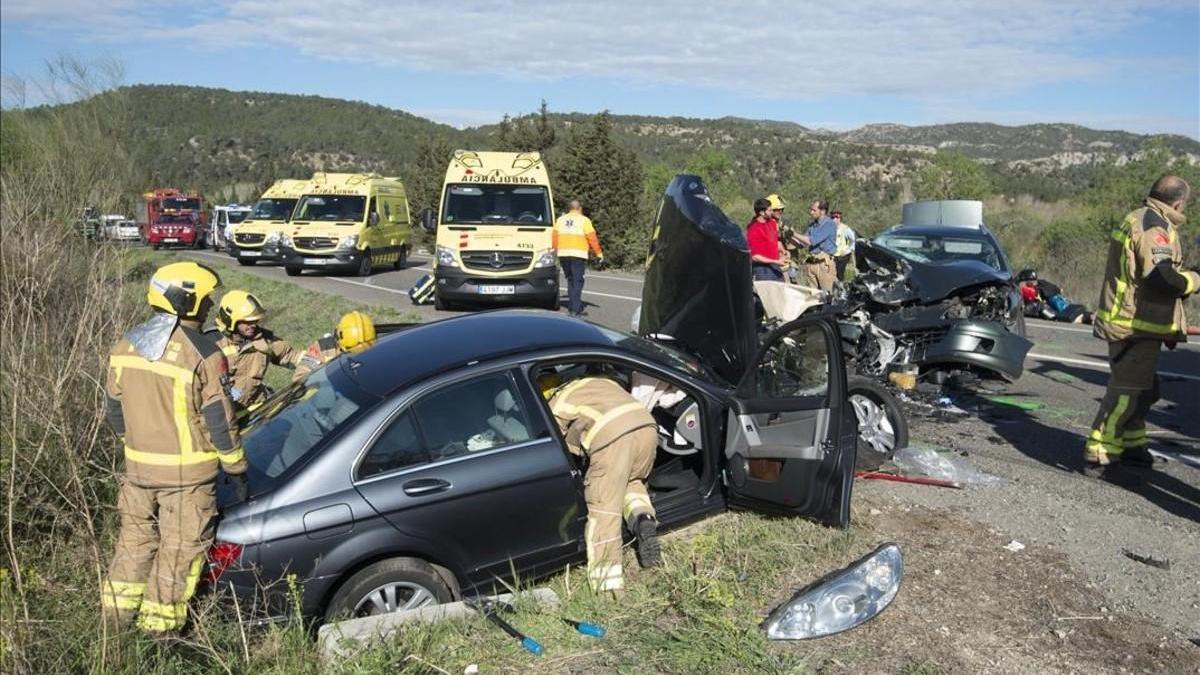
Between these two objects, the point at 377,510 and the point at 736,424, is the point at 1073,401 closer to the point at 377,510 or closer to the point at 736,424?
the point at 736,424

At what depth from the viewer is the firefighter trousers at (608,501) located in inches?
168

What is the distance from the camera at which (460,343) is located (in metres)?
4.57

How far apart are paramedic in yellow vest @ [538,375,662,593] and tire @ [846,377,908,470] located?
6.65 ft

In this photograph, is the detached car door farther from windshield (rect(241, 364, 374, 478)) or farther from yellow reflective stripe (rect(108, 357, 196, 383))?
yellow reflective stripe (rect(108, 357, 196, 383))

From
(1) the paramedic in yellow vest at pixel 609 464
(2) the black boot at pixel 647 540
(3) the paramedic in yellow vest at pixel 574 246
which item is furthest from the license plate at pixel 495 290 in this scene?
(2) the black boot at pixel 647 540

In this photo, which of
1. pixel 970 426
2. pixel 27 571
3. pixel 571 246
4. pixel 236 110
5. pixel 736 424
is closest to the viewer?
pixel 27 571

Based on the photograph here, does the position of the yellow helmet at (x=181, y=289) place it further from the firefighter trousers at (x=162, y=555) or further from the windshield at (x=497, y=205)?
the windshield at (x=497, y=205)

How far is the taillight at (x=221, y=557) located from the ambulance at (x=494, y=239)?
1063 centimetres

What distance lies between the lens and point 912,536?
16.0ft

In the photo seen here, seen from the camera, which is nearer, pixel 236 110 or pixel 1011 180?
pixel 1011 180

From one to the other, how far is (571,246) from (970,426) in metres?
7.13

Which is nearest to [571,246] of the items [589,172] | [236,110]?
[589,172]

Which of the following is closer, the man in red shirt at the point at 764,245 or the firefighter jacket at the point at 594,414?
the firefighter jacket at the point at 594,414

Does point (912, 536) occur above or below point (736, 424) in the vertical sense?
below
